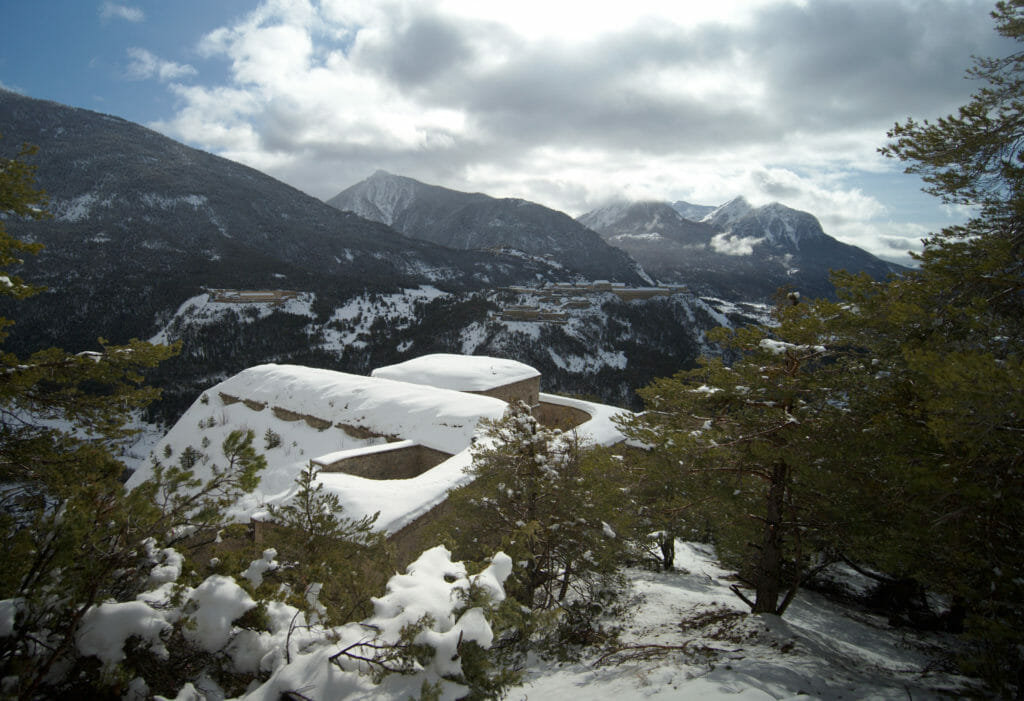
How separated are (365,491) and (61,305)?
4100 inches

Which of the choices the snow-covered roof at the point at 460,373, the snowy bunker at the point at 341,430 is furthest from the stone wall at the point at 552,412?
the snowy bunker at the point at 341,430

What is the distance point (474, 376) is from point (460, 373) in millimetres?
714

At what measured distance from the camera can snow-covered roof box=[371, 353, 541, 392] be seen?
67.4ft

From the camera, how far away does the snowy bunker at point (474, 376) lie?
805 inches

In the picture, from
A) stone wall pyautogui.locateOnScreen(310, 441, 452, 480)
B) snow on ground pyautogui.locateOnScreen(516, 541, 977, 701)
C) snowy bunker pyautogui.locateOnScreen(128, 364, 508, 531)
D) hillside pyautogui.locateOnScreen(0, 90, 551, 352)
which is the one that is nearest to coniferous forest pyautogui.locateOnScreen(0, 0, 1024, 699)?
snow on ground pyautogui.locateOnScreen(516, 541, 977, 701)

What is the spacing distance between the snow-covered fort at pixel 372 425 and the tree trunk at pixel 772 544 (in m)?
4.82

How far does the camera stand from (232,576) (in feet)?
12.2

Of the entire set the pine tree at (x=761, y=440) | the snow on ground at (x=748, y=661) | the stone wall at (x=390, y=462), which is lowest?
the stone wall at (x=390, y=462)

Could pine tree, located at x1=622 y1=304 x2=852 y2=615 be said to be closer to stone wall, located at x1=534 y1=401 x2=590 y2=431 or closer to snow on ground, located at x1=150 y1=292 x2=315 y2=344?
stone wall, located at x1=534 y1=401 x2=590 y2=431

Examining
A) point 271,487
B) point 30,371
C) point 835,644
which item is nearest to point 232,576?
point 30,371

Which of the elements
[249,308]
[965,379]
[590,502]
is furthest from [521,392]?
[249,308]

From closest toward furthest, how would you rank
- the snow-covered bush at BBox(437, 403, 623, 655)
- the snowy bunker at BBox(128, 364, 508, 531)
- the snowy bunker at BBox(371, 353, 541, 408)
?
the snow-covered bush at BBox(437, 403, 623, 655)
the snowy bunker at BBox(128, 364, 508, 531)
the snowy bunker at BBox(371, 353, 541, 408)

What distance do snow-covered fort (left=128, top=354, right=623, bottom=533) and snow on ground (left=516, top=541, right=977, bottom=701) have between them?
4.36 m

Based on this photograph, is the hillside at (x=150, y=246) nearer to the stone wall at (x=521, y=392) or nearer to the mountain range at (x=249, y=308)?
the mountain range at (x=249, y=308)
